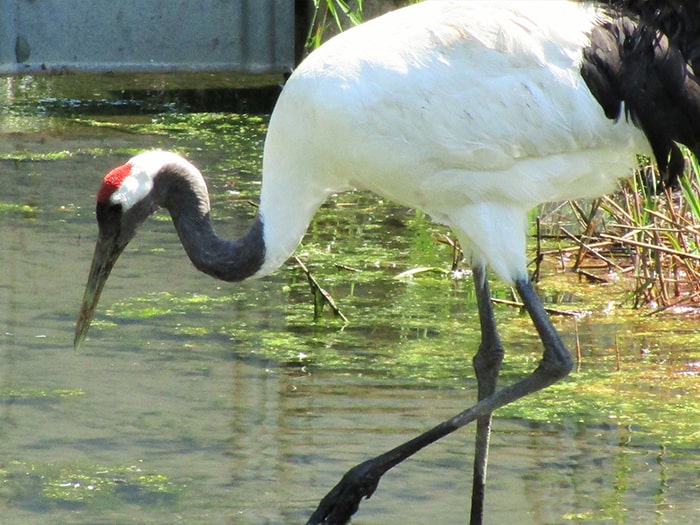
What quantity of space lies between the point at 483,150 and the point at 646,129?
0.54 m

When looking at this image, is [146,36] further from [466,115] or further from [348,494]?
[348,494]

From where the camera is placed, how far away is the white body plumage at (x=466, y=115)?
4.53m

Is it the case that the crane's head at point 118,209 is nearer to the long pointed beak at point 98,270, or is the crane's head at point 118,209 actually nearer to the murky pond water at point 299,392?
the long pointed beak at point 98,270

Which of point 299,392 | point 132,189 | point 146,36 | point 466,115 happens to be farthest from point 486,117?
point 146,36

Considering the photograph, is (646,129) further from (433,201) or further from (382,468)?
(382,468)

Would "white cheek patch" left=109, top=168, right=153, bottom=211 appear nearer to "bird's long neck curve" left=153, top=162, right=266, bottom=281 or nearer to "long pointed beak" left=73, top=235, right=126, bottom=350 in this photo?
"bird's long neck curve" left=153, top=162, right=266, bottom=281

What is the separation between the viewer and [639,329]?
6258 mm

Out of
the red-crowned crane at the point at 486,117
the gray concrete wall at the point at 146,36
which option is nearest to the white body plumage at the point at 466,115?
the red-crowned crane at the point at 486,117

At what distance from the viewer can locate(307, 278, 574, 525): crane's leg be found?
4402 millimetres

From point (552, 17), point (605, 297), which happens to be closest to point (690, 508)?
point (552, 17)

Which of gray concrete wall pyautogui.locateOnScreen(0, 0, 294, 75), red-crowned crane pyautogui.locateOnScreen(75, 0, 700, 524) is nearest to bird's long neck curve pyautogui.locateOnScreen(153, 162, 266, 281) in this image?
red-crowned crane pyautogui.locateOnScreen(75, 0, 700, 524)

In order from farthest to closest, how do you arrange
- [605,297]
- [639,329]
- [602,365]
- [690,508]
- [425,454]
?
[605,297] < [639,329] < [602,365] < [425,454] < [690,508]

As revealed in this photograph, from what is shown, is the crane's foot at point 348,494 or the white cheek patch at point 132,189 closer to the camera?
the crane's foot at point 348,494

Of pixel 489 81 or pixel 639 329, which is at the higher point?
pixel 489 81
